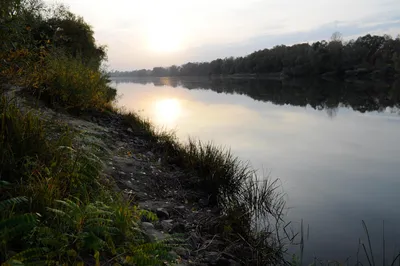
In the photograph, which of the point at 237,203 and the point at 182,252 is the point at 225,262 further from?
the point at 237,203

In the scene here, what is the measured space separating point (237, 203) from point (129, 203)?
3319 mm

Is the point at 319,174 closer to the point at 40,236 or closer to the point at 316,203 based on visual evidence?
the point at 316,203

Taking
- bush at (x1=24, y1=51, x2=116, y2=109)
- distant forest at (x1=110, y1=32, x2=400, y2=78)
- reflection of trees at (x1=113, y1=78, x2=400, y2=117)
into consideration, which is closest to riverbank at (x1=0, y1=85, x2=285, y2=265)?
bush at (x1=24, y1=51, x2=116, y2=109)

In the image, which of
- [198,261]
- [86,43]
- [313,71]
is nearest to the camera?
[198,261]

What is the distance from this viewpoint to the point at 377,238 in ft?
20.2

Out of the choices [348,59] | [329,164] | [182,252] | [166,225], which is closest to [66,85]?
[166,225]

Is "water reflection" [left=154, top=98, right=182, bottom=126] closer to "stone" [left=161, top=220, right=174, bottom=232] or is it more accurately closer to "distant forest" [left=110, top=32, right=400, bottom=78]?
"stone" [left=161, top=220, right=174, bottom=232]

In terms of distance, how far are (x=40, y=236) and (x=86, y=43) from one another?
3164 cm

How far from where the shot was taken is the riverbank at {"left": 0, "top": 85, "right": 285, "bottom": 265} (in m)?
3.27

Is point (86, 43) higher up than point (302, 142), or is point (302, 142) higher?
point (86, 43)

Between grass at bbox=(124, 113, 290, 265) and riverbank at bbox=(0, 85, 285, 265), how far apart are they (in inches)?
0.9

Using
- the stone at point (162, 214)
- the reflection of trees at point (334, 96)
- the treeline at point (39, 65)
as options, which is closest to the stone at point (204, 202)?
the stone at point (162, 214)

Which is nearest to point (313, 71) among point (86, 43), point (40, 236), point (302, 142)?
point (86, 43)

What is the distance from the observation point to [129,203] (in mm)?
4410
